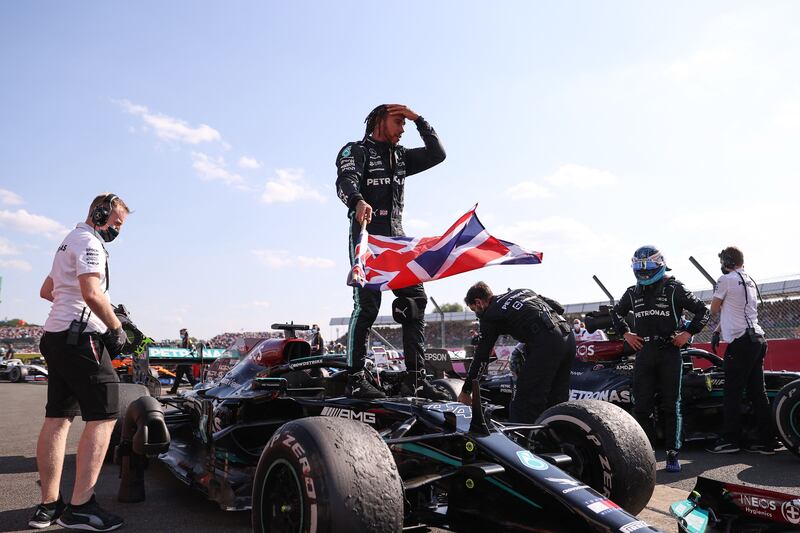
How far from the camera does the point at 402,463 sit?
2.89 meters

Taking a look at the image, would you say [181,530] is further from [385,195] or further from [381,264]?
[385,195]

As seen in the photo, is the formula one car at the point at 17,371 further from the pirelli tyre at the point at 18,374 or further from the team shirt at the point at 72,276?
the team shirt at the point at 72,276

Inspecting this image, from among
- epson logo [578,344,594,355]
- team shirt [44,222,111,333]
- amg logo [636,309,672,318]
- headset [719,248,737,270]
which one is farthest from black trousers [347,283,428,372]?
headset [719,248,737,270]

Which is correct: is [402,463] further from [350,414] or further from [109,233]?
[109,233]

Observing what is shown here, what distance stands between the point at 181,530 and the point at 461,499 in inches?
68.6

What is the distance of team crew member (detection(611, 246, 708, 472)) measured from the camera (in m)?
5.12

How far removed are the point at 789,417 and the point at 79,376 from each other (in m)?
5.32

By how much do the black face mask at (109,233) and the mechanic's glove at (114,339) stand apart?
1.97ft

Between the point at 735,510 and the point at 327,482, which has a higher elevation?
the point at 327,482

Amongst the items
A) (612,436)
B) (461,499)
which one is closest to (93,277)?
(461,499)

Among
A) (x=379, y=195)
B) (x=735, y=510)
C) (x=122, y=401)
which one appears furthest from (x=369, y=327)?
(x=122, y=401)

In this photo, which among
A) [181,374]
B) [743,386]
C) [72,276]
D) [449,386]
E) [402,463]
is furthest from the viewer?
[181,374]

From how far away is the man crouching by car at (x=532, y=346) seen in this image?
443 centimetres

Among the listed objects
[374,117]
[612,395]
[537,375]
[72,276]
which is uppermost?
[374,117]
